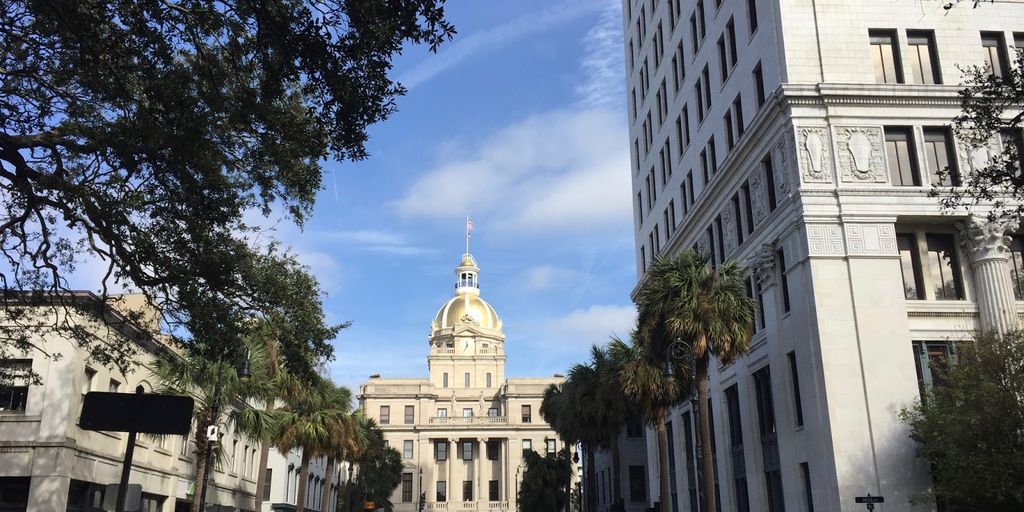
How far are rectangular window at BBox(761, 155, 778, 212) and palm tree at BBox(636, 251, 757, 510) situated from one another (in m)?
5.01

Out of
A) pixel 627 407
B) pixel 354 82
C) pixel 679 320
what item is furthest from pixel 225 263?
pixel 627 407

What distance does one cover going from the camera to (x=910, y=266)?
30.3 meters

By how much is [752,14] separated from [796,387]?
50.8 feet

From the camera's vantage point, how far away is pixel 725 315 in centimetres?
2725

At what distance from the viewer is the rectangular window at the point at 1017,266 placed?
30.0 m

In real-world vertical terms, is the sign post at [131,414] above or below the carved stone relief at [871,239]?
below

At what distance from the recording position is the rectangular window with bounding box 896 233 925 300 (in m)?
30.0

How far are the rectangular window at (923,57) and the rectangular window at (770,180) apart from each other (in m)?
6.04

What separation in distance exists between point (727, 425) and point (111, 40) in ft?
104

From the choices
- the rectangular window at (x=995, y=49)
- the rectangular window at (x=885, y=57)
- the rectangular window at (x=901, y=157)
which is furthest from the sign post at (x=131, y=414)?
the rectangular window at (x=995, y=49)

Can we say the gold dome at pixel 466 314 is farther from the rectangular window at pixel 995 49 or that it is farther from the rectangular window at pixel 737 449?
the rectangular window at pixel 995 49

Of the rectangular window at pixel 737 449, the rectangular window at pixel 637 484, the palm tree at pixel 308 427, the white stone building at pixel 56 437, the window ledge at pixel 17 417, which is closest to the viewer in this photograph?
the white stone building at pixel 56 437

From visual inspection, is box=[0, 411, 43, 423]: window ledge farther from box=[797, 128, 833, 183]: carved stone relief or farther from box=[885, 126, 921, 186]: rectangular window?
box=[885, 126, 921, 186]: rectangular window

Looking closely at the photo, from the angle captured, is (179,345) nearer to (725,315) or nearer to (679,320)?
(679,320)
